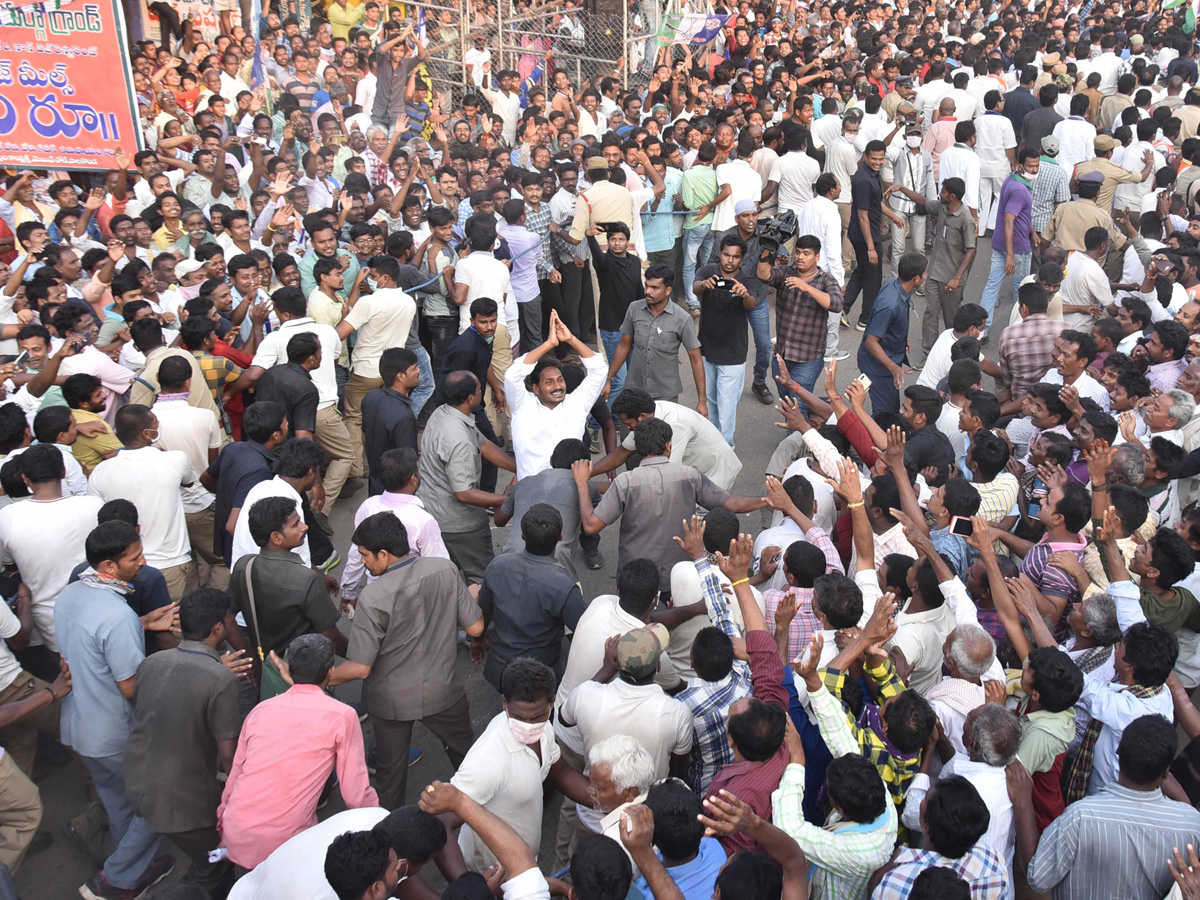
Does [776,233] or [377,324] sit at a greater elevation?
[776,233]

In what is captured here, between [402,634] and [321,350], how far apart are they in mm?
2841

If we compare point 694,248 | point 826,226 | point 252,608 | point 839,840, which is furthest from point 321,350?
point 694,248

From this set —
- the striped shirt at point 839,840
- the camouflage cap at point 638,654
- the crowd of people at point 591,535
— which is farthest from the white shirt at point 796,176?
the striped shirt at point 839,840

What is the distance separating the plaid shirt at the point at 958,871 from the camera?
117 inches

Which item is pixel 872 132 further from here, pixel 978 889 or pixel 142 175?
pixel 978 889

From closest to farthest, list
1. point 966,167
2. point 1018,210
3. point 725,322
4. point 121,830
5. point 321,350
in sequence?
point 121,830
point 321,350
point 725,322
point 1018,210
point 966,167

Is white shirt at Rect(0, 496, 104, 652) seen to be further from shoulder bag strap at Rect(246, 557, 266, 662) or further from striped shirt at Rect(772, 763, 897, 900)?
striped shirt at Rect(772, 763, 897, 900)

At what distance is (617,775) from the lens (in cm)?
326

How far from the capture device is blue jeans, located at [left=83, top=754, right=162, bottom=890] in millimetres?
4039

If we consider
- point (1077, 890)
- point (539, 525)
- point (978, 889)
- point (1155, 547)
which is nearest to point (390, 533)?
point (539, 525)

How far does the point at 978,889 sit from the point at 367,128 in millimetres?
11226

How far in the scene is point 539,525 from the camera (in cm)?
431

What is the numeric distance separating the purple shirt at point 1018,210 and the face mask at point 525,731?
7716 mm

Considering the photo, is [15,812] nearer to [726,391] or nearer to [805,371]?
[726,391]
